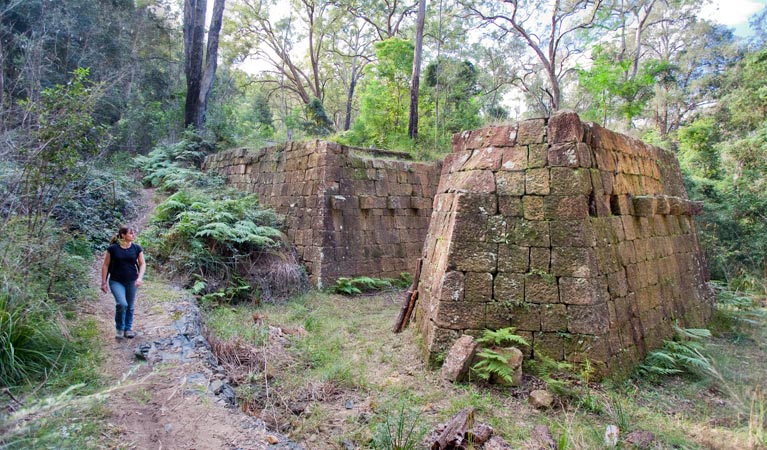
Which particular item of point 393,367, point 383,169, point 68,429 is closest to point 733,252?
point 383,169

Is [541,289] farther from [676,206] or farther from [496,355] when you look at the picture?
[676,206]

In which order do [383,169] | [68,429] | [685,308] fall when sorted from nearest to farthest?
[68,429] < [685,308] < [383,169]

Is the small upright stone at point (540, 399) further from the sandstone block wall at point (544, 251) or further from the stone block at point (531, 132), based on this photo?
the stone block at point (531, 132)

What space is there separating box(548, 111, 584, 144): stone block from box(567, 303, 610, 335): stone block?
198cm

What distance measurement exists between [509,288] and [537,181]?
1.34 meters

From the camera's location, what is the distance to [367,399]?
14.8 ft

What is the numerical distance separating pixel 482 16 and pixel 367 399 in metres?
18.2

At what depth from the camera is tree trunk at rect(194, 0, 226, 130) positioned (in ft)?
50.2

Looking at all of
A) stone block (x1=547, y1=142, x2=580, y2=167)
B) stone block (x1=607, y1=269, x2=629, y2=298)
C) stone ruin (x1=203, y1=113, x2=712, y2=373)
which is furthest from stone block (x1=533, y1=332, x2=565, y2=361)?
stone block (x1=547, y1=142, x2=580, y2=167)

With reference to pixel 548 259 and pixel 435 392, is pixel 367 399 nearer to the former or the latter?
pixel 435 392

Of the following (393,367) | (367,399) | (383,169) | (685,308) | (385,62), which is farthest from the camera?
(385,62)

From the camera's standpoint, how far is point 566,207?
498cm

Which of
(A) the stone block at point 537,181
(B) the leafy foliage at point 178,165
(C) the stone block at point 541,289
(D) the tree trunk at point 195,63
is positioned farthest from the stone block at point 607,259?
(D) the tree trunk at point 195,63

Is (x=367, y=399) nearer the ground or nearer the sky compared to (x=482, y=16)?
nearer the ground
